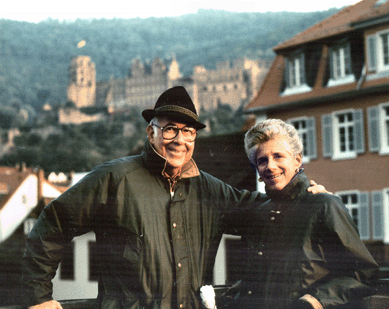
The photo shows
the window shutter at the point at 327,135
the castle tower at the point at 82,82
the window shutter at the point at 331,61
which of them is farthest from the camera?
the castle tower at the point at 82,82

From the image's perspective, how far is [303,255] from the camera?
82.7 inches

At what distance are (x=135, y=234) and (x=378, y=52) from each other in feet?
51.7

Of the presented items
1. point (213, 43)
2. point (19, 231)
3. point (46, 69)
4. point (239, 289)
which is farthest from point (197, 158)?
point (213, 43)

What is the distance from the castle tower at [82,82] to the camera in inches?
4030

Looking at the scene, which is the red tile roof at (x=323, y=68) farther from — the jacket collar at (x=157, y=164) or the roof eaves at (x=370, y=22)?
the jacket collar at (x=157, y=164)

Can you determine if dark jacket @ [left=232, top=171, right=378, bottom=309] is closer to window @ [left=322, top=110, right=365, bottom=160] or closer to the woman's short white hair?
the woman's short white hair

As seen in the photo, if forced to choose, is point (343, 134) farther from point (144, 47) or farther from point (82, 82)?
point (144, 47)

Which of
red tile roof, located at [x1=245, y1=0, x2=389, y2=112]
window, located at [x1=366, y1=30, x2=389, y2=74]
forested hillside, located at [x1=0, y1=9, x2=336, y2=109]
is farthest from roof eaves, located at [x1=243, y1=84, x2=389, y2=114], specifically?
forested hillside, located at [x1=0, y1=9, x2=336, y2=109]

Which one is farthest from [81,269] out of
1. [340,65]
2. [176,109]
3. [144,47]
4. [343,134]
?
[144,47]

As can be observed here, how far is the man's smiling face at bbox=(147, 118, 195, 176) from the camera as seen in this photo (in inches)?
92.2

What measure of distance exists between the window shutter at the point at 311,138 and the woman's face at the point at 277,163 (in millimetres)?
15461

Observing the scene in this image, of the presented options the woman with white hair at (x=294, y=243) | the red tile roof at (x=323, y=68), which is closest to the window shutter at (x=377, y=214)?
the red tile roof at (x=323, y=68)

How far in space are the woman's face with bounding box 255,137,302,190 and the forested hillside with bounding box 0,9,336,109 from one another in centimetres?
7421

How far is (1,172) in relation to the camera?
36.2m
